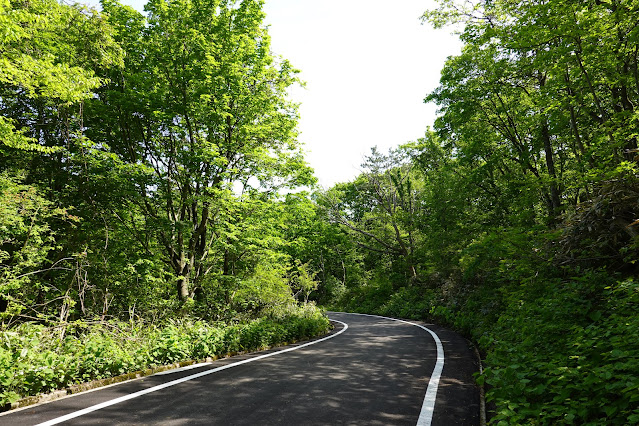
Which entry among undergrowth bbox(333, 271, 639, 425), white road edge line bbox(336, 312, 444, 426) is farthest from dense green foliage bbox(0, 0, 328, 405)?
undergrowth bbox(333, 271, 639, 425)

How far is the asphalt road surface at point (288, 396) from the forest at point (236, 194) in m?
0.67

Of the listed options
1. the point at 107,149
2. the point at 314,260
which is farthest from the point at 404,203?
the point at 107,149

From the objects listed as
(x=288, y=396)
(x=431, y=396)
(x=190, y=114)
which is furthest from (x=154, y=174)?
(x=431, y=396)

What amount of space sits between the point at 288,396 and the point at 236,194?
8272mm

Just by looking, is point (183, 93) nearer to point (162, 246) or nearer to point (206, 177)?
point (206, 177)

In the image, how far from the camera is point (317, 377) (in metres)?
6.34

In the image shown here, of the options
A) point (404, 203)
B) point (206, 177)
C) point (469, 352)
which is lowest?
point (469, 352)

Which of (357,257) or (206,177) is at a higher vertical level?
(206,177)

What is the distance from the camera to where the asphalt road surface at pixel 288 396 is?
4.14 m

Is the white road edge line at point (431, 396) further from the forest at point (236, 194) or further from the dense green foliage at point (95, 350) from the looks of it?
the dense green foliage at point (95, 350)

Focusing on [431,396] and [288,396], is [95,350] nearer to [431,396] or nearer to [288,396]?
[288,396]

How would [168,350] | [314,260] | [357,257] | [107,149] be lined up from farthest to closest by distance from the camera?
1. [314,260]
2. [357,257]
3. [107,149]
4. [168,350]

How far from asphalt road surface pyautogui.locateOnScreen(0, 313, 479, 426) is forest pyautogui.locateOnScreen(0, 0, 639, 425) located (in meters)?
0.67

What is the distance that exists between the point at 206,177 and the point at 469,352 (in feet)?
31.1
